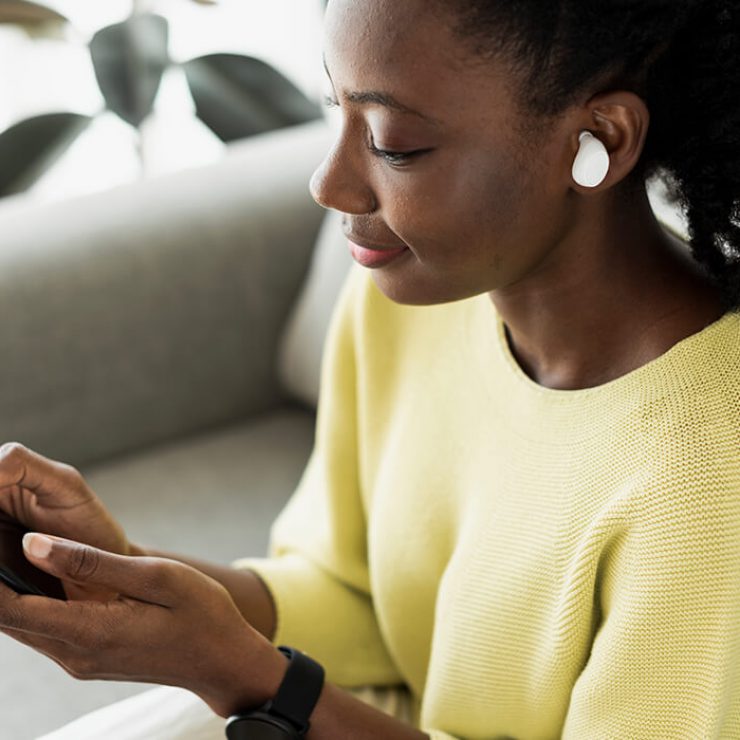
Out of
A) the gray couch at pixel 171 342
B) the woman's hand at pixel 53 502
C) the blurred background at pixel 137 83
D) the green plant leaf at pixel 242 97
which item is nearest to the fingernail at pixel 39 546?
the woman's hand at pixel 53 502

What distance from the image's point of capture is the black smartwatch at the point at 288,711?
3.00 feet

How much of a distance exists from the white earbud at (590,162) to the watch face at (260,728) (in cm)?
43

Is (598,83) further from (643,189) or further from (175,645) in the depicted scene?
(175,645)

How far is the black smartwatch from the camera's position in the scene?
3.00ft

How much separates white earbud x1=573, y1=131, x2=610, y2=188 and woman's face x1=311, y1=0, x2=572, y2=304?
1 centimetres

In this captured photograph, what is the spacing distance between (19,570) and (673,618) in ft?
1.45

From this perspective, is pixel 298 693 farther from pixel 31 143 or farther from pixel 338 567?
pixel 31 143

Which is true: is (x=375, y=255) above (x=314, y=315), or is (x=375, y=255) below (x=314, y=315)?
above

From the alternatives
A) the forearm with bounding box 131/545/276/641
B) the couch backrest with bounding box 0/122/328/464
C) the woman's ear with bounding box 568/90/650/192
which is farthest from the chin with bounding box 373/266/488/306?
the couch backrest with bounding box 0/122/328/464

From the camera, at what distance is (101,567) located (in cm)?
83

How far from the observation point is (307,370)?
5.39ft

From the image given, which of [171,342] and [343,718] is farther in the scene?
[171,342]

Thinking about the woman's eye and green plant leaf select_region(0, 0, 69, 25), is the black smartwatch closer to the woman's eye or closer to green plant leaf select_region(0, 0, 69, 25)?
the woman's eye

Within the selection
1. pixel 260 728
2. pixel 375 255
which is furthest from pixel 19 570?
pixel 375 255
